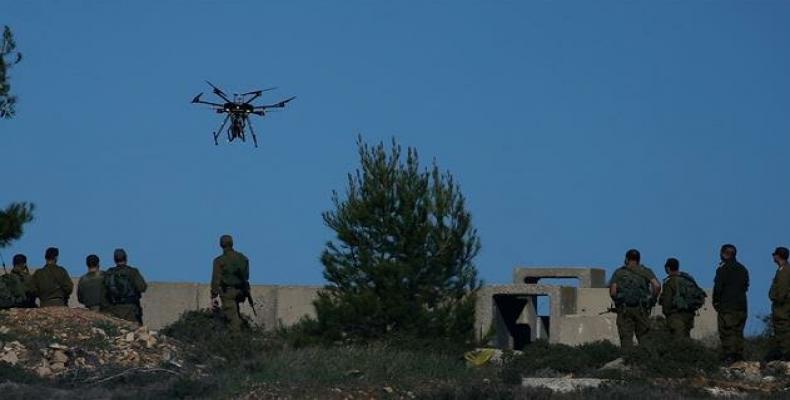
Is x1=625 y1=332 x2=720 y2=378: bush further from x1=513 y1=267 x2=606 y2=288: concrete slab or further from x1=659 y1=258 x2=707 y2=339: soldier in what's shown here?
x1=513 y1=267 x2=606 y2=288: concrete slab

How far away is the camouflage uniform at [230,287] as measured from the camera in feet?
80.0

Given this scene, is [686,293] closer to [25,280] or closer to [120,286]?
[120,286]

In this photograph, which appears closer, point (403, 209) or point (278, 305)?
point (403, 209)

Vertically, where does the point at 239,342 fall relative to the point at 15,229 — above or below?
below

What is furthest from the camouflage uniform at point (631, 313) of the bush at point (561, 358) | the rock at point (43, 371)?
the rock at point (43, 371)

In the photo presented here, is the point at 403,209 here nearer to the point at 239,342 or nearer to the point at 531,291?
the point at 239,342

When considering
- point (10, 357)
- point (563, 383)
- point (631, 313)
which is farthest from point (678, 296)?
point (10, 357)

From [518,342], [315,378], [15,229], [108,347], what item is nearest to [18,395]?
[315,378]

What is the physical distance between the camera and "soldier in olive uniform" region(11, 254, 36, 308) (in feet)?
81.0

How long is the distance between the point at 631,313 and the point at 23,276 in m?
9.06

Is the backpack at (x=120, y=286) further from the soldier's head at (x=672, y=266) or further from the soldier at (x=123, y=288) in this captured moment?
the soldier's head at (x=672, y=266)

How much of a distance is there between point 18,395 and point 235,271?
22.5ft

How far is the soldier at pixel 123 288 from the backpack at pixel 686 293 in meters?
7.65

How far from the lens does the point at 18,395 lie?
17828mm
